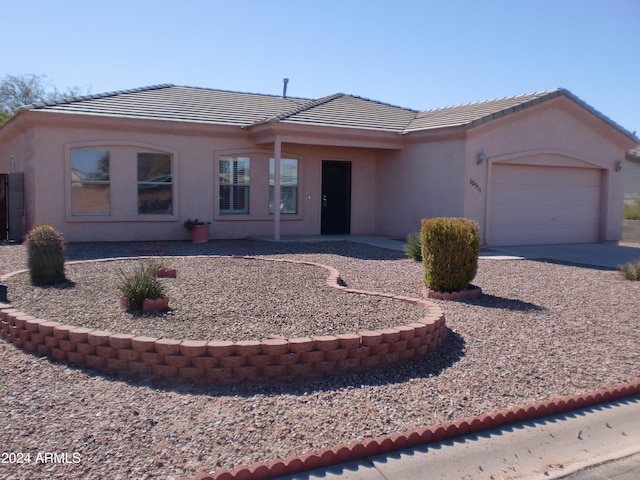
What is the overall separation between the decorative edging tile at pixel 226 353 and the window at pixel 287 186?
40.9ft

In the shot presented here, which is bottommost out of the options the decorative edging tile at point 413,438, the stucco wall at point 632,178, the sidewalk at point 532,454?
the sidewalk at point 532,454

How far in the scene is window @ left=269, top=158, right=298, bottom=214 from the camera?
18459 millimetres

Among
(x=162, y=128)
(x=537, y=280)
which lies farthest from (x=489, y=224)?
(x=162, y=128)

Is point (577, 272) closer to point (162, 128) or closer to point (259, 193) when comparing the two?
point (259, 193)

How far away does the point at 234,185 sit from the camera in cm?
1794

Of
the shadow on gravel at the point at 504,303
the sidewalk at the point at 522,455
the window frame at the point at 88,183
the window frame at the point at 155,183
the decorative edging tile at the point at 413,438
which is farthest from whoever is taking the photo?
the window frame at the point at 155,183

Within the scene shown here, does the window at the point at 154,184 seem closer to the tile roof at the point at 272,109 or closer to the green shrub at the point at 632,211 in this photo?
the tile roof at the point at 272,109

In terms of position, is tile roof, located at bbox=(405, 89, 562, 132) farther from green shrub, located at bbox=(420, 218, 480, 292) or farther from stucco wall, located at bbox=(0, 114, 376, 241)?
green shrub, located at bbox=(420, 218, 480, 292)

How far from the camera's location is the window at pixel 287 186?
18.5 meters

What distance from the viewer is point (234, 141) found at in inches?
693

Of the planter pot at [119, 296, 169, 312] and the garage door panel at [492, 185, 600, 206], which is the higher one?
the garage door panel at [492, 185, 600, 206]

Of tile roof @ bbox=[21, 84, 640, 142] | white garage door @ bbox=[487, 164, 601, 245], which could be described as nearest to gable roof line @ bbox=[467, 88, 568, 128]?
tile roof @ bbox=[21, 84, 640, 142]

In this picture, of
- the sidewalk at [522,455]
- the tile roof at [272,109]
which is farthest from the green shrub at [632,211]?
the sidewalk at [522,455]

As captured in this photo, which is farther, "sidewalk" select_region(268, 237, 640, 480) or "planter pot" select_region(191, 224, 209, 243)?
"planter pot" select_region(191, 224, 209, 243)
